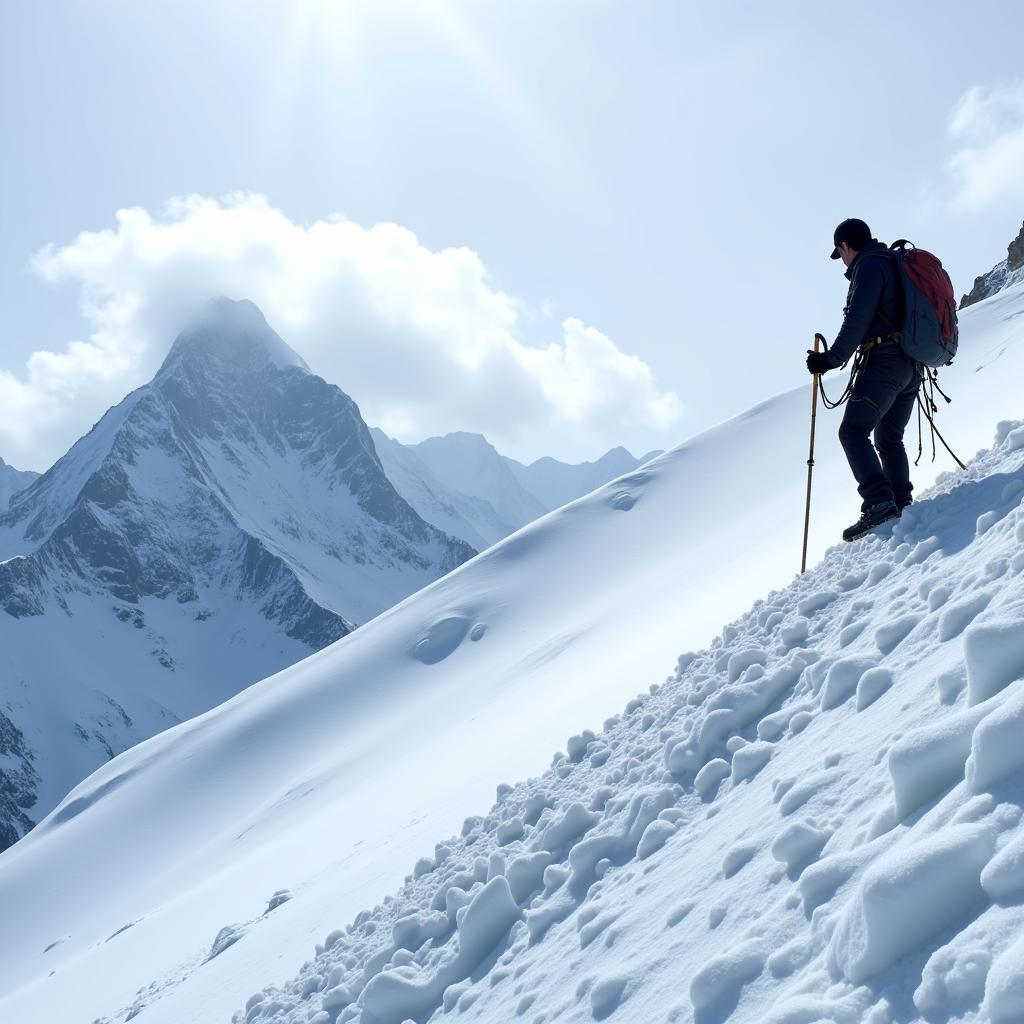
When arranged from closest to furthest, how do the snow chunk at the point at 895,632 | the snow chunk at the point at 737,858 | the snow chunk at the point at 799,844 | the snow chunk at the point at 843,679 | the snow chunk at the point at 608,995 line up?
1. the snow chunk at the point at 799,844
2. the snow chunk at the point at 608,995
3. the snow chunk at the point at 737,858
4. the snow chunk at the point at 843,679
5. the snow chunk at the point at 895,632

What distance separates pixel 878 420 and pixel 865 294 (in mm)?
976

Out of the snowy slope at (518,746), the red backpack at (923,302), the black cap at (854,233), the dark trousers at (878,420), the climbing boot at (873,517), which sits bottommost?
the snowy slope at (518,746)

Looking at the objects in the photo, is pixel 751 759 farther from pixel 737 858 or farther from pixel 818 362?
pixel 818 362

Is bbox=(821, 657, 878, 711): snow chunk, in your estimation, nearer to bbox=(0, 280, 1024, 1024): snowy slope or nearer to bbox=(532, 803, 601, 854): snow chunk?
bbox=(0, 280, 1024, 1024): snowy slope

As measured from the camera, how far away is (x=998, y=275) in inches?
2525

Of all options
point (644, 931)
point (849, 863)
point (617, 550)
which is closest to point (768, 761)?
point (644, 931)

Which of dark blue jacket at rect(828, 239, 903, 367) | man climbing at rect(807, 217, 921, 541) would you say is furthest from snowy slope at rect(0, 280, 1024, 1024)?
dark blue jacket at rect(828, 239, 903, 367)

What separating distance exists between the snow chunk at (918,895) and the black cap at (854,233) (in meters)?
5.59

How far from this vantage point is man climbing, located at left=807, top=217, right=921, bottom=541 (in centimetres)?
677

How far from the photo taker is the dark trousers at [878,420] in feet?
23.0

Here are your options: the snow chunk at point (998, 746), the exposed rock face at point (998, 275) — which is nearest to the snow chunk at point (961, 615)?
the snow chunk at point (998, 746)

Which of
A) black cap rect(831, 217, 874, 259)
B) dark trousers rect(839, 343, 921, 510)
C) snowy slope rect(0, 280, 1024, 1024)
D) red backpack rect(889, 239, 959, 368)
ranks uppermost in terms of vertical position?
black cap rect(831, 217, 874, 259)

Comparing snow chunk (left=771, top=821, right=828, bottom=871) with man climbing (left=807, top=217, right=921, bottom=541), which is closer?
snow chunk (left=771, top=821, right=828, bottom=871)

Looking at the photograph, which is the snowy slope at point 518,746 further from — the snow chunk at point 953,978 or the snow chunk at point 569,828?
the snow chunk at point 953,978
